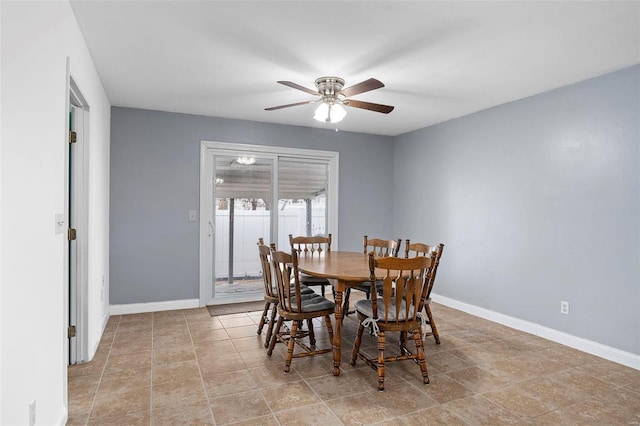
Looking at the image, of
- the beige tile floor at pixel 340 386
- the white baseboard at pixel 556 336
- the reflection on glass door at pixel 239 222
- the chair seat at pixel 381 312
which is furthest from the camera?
the reflection on glass door at pixel 239 222

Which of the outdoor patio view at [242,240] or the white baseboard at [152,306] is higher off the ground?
the outdoor patio view at [242,240]

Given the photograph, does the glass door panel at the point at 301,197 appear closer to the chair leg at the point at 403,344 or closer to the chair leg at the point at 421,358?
the chair leg at the point at 403,344

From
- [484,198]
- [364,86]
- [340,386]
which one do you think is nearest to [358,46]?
[364,86]

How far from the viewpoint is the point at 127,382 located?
2494 mm

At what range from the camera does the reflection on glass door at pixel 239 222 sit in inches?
Result: 184

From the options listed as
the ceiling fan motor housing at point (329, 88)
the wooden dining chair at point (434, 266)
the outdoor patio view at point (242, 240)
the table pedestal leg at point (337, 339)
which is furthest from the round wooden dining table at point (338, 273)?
the outdoor patio view at point (242, 240)

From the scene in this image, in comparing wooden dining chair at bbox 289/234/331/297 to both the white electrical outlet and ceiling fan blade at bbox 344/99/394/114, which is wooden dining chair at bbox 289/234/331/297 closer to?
ceiling fan blade at bbox 344/99/394/114

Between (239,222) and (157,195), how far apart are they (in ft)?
3.39

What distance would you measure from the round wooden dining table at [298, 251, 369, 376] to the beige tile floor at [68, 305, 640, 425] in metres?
0.25

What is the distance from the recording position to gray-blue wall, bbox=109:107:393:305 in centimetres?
411

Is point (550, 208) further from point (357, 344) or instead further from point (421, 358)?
point (357, 344)

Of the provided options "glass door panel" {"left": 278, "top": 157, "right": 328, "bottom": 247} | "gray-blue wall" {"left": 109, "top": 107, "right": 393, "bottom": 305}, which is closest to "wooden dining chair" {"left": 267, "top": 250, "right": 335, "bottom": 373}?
"gray-blue wall" {"left": 109, "top": 107, "right": 393, "bottom": 305}

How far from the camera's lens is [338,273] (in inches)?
106

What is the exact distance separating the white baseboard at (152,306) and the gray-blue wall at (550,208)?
10.3 feet
